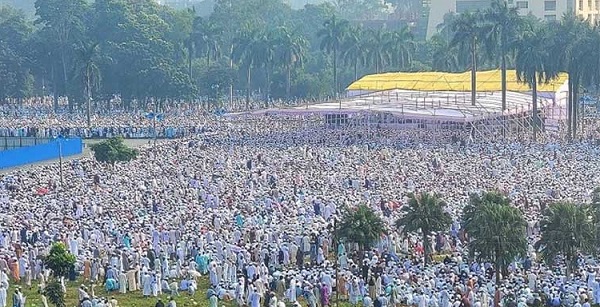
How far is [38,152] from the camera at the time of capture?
198 ft

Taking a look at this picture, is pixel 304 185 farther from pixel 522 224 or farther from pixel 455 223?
pixel 522 224

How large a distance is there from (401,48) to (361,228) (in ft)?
215

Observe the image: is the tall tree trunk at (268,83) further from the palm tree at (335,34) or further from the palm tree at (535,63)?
the palm tree at (535,63)

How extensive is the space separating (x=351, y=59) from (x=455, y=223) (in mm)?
63892

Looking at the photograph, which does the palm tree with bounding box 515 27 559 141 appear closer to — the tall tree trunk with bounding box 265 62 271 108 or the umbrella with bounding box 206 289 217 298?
the tall tree trunk with bounding box 265 62 271 108

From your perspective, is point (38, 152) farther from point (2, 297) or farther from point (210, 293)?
point (210, 293)

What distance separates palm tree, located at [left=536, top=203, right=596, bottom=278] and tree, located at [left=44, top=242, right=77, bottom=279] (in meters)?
11.8

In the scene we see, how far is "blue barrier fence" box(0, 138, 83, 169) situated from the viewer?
58.2m

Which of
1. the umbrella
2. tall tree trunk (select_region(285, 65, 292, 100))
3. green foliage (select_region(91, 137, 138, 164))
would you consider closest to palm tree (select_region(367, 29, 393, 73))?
tall tree trunk (select_region(285, 65, 292, 100))

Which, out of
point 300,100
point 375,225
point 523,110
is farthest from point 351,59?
point 375,225

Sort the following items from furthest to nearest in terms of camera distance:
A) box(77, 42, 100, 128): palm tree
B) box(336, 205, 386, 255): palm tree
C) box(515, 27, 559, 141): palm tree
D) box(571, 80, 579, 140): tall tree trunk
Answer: box(77, 42, 100, 128): palm tree → box(515, 27, 559, 141): palm tree → box(571, 80, 579, 140): tall tree trunk → box(336, 205, 386, 255): palm tree

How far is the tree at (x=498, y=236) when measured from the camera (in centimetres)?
3020

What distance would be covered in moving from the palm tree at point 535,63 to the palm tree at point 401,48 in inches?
1181

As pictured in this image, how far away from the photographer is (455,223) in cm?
3619
